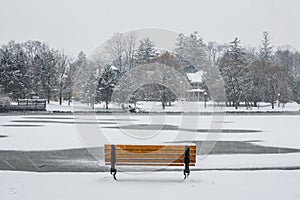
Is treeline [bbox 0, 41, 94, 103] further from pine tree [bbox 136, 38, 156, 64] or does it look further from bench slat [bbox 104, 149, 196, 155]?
bench slat [bbox 104, 149, 196, 155]

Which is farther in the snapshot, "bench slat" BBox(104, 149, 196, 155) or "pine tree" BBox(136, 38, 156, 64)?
"pine tree" BBox(136, 38, 156, 64)

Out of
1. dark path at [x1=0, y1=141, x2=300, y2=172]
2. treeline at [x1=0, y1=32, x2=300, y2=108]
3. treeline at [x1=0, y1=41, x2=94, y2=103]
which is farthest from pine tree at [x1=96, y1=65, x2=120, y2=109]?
dark path at [x1=0, y1=141, x2=300, y2=172]

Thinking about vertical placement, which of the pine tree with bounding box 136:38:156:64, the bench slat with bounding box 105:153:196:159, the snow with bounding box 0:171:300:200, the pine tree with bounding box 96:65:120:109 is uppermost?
the pine tree with bounding box 136:38:156:64

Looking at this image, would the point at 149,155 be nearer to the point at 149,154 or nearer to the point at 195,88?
the point at 149,154

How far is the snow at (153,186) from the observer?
23.5ft

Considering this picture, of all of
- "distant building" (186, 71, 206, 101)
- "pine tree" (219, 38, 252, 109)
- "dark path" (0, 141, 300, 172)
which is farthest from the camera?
"distant building" (186, 71, 206, 101)

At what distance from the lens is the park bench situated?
857 centimetres

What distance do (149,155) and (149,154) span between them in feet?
0.13

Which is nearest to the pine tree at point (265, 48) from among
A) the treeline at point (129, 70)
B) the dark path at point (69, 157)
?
the treeline at point (129, 70)

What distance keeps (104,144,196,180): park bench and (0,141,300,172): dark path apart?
1.84 m

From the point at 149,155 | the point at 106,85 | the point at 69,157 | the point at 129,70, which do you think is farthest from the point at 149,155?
the point at 129,70

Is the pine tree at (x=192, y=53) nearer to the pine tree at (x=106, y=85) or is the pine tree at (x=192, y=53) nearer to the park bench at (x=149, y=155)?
the pine tree at (x=106, y=85)

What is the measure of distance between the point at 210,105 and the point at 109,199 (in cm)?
5986

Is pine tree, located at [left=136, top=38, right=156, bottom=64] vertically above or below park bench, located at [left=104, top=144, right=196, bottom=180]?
above
